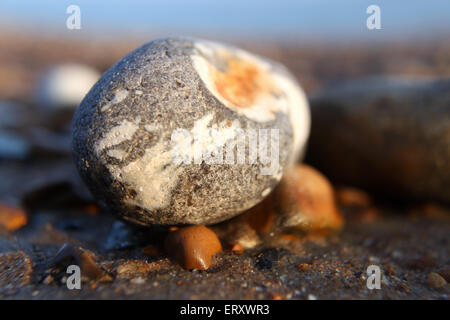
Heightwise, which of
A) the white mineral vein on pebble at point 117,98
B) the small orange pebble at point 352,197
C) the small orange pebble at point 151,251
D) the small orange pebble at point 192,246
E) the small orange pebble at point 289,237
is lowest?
the small orange pebble at point 352,197

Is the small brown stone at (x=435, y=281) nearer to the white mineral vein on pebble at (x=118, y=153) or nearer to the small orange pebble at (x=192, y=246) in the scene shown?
the small orange pebble at (x=192, y=246)

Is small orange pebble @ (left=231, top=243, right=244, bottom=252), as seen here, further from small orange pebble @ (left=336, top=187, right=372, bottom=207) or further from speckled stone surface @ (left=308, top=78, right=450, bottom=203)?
speckled stone surface @ (left=308, top=78, right=450, bottom=203)

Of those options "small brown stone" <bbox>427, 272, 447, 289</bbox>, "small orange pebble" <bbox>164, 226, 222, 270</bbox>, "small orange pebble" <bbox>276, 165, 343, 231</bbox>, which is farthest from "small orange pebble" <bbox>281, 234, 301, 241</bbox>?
"small brown stone" <bbox>427, 272, 447, 289</bbox>

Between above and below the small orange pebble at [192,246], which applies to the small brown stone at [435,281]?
below

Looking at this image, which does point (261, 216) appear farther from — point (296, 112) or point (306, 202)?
point (296, 112)

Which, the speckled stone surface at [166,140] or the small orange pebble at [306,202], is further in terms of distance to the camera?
the small orange pebble at [306,202]

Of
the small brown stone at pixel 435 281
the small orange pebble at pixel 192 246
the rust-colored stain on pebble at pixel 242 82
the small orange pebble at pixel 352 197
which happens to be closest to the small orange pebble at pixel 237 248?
the small orange pebble at pixel 192 246

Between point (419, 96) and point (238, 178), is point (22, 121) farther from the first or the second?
point (419, 96)
